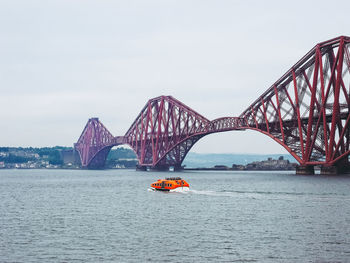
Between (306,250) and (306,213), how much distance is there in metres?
18.2

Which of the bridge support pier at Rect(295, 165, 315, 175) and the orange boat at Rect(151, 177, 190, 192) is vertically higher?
the bridge support pier at Rect(295, 165, 315, 175)

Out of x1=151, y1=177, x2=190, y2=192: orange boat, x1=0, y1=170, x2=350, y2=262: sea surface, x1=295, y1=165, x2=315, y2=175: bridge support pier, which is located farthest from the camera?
x1=295, y1=165, x2=315, y2=175: bridge support pier

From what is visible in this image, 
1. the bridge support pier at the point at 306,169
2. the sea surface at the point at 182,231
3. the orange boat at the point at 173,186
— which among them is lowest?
the sea surface at the point at 182,231

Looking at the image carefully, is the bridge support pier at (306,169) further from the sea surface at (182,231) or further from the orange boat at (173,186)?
the sea surface at (182,231)

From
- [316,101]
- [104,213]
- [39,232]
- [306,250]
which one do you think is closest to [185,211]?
[104,213]

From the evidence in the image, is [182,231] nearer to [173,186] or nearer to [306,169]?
[173,186]

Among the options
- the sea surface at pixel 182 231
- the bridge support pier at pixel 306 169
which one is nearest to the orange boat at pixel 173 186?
the sea surface at pixel 182 231

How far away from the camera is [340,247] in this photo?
33812 mm

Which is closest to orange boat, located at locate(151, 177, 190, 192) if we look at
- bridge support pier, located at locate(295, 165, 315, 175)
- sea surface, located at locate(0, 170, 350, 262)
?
sea surface, located at locate(0, 170, 350, 262)

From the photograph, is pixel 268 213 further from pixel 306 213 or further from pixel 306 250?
pixel 306 250

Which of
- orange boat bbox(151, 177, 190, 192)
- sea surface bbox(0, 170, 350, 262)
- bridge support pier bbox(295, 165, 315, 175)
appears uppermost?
bridge support pier bbox(295, 165, 315, 175)

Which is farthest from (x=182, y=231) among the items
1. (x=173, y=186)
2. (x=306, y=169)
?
(x=306, y=169)

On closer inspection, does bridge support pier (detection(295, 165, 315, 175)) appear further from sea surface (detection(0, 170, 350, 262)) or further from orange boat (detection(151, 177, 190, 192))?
sea surface (detection(0, 170, 350, 262))

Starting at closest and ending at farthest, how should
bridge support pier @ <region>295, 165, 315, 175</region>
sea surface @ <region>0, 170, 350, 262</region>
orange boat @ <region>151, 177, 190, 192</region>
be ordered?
sea surface @ <region>0, 170, 350, 262</region>
orange boat @ <region>151, 177, 190, 192</region>
bridge support pier @ <region>295, 165, 315, 175</region>
